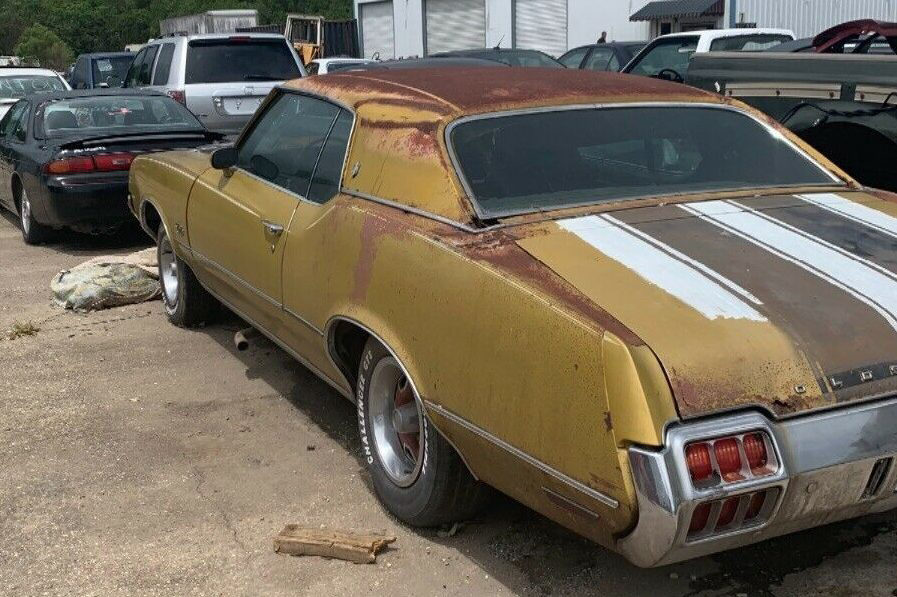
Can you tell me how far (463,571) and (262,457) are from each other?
134cm

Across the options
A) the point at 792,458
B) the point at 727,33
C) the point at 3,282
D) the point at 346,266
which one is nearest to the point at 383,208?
the point at 346,266

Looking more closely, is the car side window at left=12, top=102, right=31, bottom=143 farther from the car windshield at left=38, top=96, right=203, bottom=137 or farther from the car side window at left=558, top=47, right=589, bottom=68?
the car side window at left=558, top=47, right=589, bottom=68

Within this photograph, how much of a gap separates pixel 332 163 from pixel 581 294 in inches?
68.1

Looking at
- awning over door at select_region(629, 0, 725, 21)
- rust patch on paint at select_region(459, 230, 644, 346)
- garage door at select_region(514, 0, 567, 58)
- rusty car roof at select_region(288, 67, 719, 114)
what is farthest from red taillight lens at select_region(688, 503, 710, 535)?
garage door at select_region(514, 0, 567, 58)

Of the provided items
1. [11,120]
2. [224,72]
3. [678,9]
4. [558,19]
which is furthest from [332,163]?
[558,19]

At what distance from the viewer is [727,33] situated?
12.5 metres

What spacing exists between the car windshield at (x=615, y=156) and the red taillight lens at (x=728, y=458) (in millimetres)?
1237

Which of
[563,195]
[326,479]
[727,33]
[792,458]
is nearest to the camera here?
[792,458]

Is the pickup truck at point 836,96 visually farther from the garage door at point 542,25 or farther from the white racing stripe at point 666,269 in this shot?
the garage door at point 542,25

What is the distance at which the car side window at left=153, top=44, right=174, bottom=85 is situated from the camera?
11951mm

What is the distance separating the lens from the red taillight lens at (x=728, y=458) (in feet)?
8.73

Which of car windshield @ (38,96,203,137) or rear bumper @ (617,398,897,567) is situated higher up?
car windshield @ (38,96,203,137)

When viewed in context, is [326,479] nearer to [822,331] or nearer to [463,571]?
[463,571]

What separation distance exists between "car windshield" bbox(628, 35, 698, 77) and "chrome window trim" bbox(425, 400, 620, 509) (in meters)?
9.32
